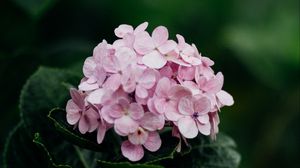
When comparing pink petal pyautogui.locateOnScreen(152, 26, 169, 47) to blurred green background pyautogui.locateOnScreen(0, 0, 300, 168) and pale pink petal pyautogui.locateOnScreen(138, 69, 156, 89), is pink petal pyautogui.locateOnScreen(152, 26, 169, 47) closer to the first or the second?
pale pink petal pyautogui.locateOnScreen(138, 69, 156, 89)

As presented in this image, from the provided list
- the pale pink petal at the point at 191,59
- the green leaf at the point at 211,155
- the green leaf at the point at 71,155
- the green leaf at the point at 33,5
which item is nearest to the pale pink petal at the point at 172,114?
the pale pink petal at the point at 191,59

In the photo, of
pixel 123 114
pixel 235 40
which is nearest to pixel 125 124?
pixel 123 114

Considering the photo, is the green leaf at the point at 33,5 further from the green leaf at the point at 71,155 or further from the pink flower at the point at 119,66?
the pink flower at the point at 119,66

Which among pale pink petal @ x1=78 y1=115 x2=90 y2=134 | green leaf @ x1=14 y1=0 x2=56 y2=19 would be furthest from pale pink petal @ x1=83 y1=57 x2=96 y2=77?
green leaf @ x1=14 y1=0 x2=56 y2=19

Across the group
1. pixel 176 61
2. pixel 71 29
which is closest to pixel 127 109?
pixel 176 61

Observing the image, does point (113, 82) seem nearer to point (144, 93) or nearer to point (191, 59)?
point (144, 93)

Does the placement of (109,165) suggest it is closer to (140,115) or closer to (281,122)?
(140,115)
